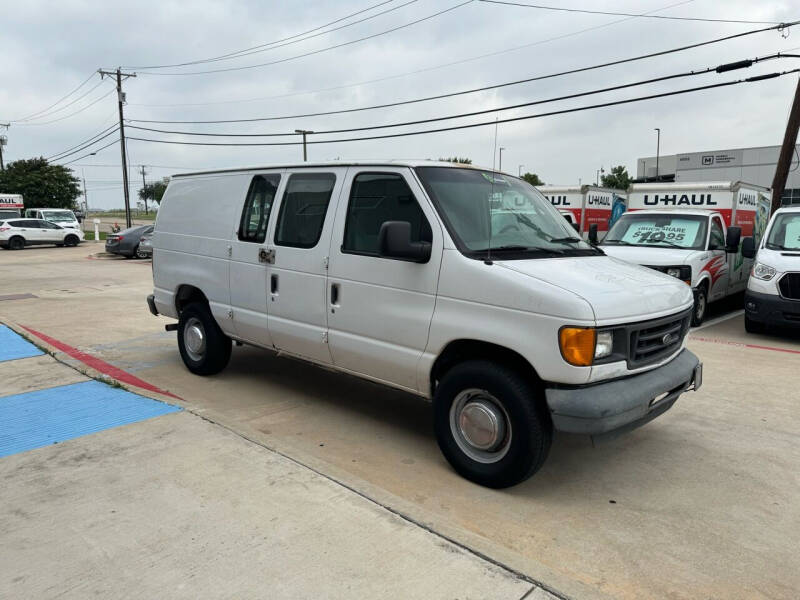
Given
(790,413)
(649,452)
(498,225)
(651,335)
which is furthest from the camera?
(790,413)

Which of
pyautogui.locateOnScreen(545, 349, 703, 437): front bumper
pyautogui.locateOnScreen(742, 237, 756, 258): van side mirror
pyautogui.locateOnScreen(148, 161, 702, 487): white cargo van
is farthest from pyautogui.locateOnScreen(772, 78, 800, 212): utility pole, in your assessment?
pyautogui.locateOnScreen(545, 349, 703, 437): front bumper

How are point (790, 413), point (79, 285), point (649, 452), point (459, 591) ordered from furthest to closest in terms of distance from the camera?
point (79, 285), point (790, 413), point (649, 452), point (459, 591)

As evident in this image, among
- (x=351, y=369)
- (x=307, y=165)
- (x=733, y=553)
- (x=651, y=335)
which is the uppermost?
(x=307, y=165)

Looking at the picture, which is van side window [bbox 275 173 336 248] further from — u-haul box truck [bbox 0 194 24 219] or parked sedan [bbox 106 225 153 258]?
u-haul box truck [bbox 0 194 24 219]

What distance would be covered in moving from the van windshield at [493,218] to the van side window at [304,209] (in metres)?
0.95

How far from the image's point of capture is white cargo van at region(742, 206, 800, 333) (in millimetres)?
8352

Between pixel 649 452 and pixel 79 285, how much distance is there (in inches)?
553

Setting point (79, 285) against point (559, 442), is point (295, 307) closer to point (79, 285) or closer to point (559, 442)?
point (559, 442)

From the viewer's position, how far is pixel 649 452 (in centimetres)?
446

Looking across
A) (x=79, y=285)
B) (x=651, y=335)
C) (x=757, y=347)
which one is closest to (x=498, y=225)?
(x=651, y=335)

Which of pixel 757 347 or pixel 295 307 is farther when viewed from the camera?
pixel 757 347

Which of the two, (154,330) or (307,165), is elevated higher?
(307,165)

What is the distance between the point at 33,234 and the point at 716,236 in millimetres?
30953

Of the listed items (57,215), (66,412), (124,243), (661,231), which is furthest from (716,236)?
(57,215)
